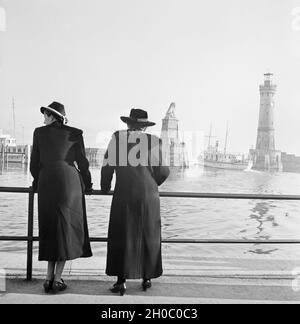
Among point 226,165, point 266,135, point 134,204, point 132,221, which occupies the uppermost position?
point 266,135

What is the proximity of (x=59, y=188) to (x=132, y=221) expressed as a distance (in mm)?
668

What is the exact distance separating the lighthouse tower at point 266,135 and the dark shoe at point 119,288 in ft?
317

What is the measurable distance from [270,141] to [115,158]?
97987mm

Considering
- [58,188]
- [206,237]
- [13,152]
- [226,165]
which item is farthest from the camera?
[226,165]

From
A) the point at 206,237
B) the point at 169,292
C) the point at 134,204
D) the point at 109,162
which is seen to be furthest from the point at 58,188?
the point at 206,237

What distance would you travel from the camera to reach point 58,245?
3389 mm

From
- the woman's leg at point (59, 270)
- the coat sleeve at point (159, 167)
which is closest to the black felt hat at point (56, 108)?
the coat sleeve at point (159, 167)

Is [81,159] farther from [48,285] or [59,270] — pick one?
[48,285]

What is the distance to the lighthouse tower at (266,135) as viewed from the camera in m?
97.5

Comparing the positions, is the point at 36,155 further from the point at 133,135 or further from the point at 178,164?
the point at 178,164

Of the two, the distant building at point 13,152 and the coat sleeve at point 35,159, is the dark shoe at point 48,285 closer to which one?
the coat sleeve at point 35,159

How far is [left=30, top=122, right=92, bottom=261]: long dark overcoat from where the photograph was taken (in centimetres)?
337

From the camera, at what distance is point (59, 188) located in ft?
11.0
